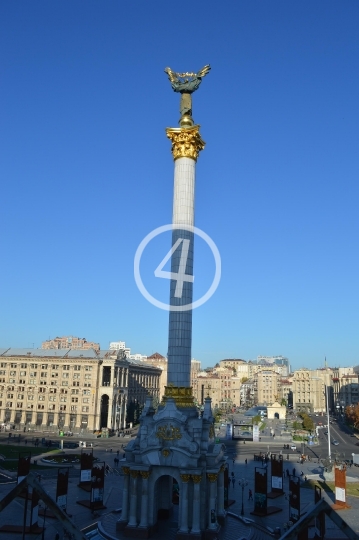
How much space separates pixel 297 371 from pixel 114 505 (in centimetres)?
15314

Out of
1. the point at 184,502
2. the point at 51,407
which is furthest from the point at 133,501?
the point at 51,407

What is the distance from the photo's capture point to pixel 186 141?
142ft

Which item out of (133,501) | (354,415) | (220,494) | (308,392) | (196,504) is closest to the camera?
(196,504)

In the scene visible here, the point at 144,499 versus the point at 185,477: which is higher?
the point at 185,477

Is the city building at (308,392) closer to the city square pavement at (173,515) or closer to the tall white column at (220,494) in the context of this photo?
the city square pavement at (173,515)

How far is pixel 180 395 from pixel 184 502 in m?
8.14

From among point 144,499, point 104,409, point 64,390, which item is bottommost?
point 144,499

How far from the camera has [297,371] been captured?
613ft

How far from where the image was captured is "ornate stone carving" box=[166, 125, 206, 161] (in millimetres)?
43312

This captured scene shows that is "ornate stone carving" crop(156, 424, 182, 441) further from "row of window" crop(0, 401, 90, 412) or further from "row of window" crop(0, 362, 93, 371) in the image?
"row of window" crop(0, 362, 93, 371)

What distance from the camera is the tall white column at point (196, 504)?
33.3 m

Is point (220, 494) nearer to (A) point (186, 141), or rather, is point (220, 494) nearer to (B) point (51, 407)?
(A) point (186, 141)

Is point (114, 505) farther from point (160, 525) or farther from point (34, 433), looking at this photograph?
point (34, 433)

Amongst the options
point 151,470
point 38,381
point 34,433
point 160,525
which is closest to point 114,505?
point 160,525
